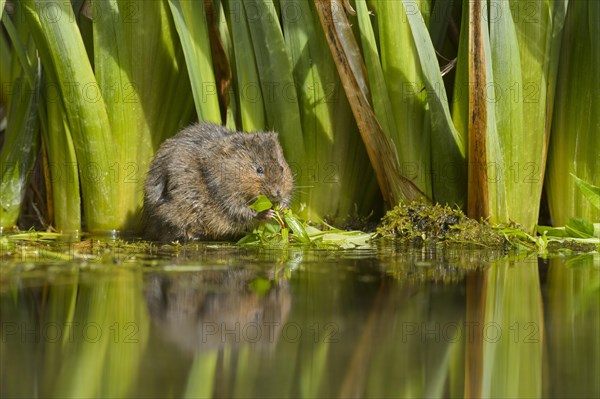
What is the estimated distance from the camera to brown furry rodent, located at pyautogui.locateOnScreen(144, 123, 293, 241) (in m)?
5.25

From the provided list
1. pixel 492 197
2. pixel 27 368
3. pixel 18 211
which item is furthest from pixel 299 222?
pixel 27 368

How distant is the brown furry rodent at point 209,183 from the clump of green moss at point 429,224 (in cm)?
72

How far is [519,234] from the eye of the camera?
477 centimetres

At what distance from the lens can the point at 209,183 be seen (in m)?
5.39

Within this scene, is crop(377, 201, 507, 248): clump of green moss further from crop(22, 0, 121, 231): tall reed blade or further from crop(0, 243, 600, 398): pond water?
crop(22, 0, 121, 231): tall reed blade

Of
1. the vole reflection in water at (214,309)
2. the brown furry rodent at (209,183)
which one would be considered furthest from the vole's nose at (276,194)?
the vole reflection in water at (214,309)

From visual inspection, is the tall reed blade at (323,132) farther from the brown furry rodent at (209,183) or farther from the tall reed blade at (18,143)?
the tall reed blade at (18,143)

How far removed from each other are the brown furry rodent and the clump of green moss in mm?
722

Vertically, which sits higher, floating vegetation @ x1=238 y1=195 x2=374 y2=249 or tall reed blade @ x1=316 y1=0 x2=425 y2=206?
tall reed blade @ x1=316 y1=0 x2=425 y2=206

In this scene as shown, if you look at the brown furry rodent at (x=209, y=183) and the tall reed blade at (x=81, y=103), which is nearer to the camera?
the tall reed blade at (x=81, y=103)

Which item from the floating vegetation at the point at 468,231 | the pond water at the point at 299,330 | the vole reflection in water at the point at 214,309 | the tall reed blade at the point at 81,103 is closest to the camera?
the pond water at the point at 299,330

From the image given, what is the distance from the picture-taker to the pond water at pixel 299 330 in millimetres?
1944

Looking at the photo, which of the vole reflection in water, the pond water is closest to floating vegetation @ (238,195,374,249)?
the pond water

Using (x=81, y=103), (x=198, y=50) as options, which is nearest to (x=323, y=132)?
(x=198, y=50)
